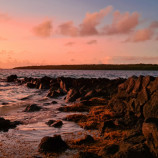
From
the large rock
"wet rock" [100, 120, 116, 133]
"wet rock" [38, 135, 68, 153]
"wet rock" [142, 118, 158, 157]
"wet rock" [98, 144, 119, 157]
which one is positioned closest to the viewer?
"wet rock" [142, 118, 158, 157]

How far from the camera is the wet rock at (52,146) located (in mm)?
6646

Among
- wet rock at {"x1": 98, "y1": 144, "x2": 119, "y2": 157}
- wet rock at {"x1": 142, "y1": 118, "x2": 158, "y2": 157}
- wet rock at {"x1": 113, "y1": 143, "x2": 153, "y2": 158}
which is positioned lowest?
wet rock at {"x1": 98, "y1": 144, "x2": 119, "y2": 157}

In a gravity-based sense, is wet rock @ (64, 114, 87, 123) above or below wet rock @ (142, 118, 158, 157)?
below

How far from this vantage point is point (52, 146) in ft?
22.1

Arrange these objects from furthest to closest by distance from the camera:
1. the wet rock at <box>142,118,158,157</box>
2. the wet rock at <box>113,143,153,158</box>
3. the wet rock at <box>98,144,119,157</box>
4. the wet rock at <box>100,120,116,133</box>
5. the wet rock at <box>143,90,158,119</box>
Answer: the wet rock at <box>143,90,158,119</box> → the wet rock at <box>100,120,116,133</box> → the wet rock at <box>98,144,119,157</box> → the wet rock at <box>142,118,158,157</box> → the wet rock at <box>113,143,153,158</box>

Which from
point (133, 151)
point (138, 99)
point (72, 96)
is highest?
point (138, 99)

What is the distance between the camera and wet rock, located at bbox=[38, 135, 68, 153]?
6.65 metres

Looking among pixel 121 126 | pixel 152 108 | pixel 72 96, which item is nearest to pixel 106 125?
pixel 121 126

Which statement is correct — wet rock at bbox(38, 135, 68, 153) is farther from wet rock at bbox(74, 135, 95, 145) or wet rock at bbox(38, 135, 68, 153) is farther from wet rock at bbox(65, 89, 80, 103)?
wet rock at bbox(65, 89, 80, 103)

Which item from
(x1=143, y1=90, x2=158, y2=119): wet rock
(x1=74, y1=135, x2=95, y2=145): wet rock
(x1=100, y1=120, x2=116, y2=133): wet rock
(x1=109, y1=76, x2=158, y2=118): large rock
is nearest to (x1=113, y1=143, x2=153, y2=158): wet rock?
(x1=74, y1=135, x2=95, y2=145): wet rock

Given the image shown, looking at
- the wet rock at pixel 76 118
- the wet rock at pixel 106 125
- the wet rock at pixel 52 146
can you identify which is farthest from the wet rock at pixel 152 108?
the wet rock at pixel 52 146

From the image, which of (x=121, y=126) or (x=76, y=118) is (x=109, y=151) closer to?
(x=121, y=126)

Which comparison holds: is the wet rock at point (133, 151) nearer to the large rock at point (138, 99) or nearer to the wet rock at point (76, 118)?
the large rock at point (138, 99)

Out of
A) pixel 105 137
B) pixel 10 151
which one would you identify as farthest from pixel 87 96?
pixel 10 151
